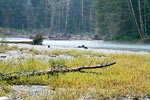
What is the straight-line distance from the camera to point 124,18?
3531cm

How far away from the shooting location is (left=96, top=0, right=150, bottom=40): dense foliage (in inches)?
1244

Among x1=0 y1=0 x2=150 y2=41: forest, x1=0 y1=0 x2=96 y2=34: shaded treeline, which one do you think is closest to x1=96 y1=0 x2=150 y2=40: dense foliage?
x1=0 y1=0 x2=150 y2=41: forest

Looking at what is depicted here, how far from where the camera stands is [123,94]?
15.3 feet

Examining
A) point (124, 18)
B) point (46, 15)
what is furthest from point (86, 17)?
point (124, 18)

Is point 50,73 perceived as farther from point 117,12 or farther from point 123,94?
point 117,12

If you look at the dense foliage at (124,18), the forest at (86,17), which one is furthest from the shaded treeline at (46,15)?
the dense foliage at (124,18)

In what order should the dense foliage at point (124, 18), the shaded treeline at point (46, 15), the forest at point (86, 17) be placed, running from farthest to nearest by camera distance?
the shaded treeline at point (46, 15) → the forest at point (86, 17) → the dense foliage at point (124, 18)

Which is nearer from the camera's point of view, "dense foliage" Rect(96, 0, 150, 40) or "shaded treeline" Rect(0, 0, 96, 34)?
"dense foliage" Rect(96, 0, 150, 40)

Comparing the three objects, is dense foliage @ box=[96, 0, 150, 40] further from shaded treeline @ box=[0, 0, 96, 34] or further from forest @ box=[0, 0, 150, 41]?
shaded treeline @ box=[0, 0, 96, 34]

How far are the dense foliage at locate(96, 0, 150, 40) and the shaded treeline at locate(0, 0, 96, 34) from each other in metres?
20.2

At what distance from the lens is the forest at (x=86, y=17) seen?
32844mm

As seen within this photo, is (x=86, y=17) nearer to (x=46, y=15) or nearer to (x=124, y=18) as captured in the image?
(x=46, y=15)

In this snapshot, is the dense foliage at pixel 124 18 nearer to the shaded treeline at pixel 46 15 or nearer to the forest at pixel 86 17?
the forest at pixel 86 17

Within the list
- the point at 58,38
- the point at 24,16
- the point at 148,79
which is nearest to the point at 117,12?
the point at 58,38
